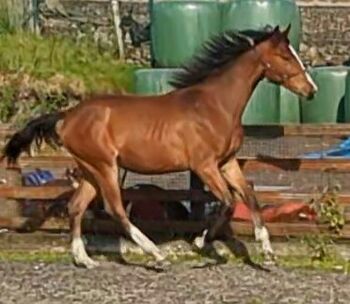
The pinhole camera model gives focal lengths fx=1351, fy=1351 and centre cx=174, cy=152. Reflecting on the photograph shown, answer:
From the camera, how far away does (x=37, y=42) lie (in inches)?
924

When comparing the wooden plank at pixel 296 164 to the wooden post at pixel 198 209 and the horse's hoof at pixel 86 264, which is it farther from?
the horse's hoof at pixel 86 264

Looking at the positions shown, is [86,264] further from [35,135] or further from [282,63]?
[282,63]

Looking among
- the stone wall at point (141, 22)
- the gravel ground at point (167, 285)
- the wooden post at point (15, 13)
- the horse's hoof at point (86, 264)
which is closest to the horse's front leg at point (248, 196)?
the gravel ground at point (167, 285)

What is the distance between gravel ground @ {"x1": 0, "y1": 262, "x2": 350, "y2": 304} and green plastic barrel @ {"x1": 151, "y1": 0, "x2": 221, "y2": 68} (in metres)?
10.3

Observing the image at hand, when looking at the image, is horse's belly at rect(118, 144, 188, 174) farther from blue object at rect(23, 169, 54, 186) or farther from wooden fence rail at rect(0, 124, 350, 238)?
blue object at rect(23, 169, 54, 186)

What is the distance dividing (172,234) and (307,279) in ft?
6.23

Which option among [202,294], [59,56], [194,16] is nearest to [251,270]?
[202,294]

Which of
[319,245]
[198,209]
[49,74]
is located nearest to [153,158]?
[198,209]

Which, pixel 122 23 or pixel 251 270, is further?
pixel 122 23

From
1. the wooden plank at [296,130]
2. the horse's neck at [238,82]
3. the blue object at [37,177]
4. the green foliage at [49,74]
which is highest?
the horse's neck at [238,82]

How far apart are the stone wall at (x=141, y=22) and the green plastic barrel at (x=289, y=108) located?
5.98m

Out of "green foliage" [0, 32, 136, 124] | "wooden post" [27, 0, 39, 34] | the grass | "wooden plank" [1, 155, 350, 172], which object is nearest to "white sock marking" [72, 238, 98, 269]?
"wooden plank" [1, 155, 350, 172]

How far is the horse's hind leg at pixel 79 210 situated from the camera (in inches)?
407

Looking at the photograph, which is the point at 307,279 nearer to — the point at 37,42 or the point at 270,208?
the point at 270,208
